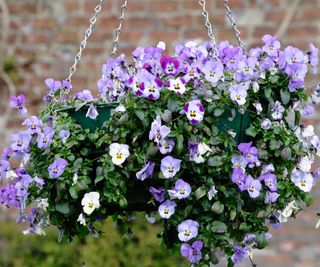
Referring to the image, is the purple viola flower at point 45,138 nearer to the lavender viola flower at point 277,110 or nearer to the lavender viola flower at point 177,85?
the lavender viola flower at point 177,85

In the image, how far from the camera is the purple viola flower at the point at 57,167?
1984mm

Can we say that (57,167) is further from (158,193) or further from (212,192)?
(212,192)

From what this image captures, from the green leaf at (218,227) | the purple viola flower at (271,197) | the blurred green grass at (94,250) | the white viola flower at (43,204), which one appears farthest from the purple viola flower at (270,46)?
the blurred green grass at (94,250)

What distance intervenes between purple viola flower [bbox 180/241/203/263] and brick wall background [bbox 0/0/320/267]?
2192 millimetres

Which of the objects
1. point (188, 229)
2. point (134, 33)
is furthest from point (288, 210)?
point (134, 33)

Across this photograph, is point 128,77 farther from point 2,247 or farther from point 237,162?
point 2,247

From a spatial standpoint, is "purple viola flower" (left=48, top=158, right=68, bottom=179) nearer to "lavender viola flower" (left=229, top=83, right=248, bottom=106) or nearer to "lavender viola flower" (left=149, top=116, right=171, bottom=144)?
"lavender viola flower" (left=149, top=116, right=171, bottom=144)

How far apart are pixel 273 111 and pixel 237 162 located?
7.4 inches

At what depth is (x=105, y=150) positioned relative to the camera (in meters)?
2.01

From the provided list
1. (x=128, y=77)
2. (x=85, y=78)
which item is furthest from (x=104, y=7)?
(x=128, y=77)

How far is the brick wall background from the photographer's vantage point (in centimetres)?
407

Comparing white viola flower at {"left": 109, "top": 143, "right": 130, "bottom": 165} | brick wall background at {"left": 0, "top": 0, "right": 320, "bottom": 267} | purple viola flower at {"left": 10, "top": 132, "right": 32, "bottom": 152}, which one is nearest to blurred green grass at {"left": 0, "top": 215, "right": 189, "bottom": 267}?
brick wall background at {"left": 0, "top": 0, "right": 320, "bottom": 267}

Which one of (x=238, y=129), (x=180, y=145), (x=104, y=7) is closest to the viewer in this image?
(x=180, y=145)

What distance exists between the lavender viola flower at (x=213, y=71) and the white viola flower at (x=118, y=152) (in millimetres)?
270
